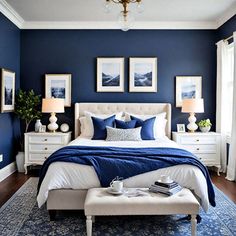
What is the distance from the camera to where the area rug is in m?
2.76

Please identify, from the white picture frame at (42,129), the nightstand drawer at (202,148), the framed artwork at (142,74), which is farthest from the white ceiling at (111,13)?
the nightstand drawer at (202,148)

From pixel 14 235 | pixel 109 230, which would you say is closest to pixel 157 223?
pixel 109 230

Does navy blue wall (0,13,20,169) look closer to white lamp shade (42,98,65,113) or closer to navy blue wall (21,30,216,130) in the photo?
navy blue wall (21,30,216,130)

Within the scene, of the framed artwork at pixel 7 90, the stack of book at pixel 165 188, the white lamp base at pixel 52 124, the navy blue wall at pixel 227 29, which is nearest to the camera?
the stack of book at pixel 165 188

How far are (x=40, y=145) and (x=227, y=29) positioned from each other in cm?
420

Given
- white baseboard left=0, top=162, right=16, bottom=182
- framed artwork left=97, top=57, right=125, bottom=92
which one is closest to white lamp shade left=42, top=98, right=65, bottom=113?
framed artwork left=97, top=57, right=125, bottom=92

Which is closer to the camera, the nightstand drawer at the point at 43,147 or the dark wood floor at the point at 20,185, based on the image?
the dark wood floor at the point at 20,185

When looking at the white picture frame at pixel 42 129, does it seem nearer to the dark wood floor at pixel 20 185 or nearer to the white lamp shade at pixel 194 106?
the dark wood floor at pixel 20 185

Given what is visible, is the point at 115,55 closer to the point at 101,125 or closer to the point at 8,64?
the point at 101,125

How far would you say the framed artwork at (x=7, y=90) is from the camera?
468cm

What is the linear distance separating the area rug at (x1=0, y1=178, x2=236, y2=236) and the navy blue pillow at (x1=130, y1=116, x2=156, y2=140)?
1711 millimetres

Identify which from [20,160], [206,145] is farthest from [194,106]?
[20,160]

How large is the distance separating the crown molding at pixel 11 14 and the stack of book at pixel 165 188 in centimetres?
383

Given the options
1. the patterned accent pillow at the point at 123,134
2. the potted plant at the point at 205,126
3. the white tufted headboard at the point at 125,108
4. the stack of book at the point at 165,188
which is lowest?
the stack of book at the point at 165,188
